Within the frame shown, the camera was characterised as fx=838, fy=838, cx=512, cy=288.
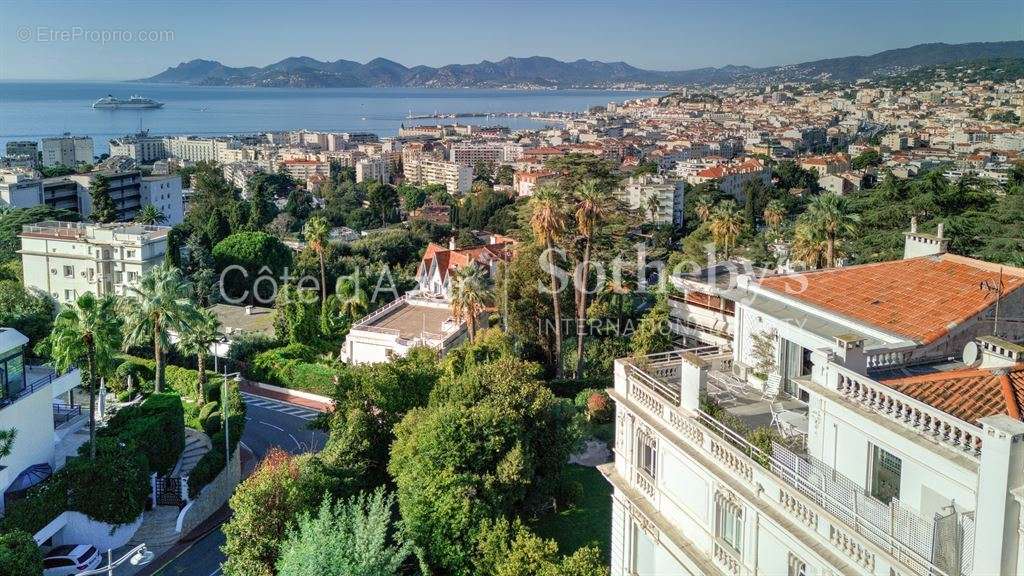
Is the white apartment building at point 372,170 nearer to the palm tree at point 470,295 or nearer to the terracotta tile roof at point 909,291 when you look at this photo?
the palm tree at point 470,295

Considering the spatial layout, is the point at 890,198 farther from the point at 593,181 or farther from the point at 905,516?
the point at 905,516

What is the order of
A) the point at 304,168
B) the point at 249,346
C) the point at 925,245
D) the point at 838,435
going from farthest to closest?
the point at 304,168, the point at 249,346, the point at 925,245, the point at 838,435

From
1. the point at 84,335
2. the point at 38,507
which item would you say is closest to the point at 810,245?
the point at 84,335

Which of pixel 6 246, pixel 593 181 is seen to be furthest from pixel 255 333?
pixel 6 246

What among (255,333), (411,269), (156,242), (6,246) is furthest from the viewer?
(411,269)

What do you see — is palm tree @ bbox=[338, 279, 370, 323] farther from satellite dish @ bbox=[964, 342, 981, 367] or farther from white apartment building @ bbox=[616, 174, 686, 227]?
Answer: white apartment building @ bbox=[616, 174, 686, 227]

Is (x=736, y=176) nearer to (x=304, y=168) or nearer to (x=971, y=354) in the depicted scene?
(x=304, y=168)
